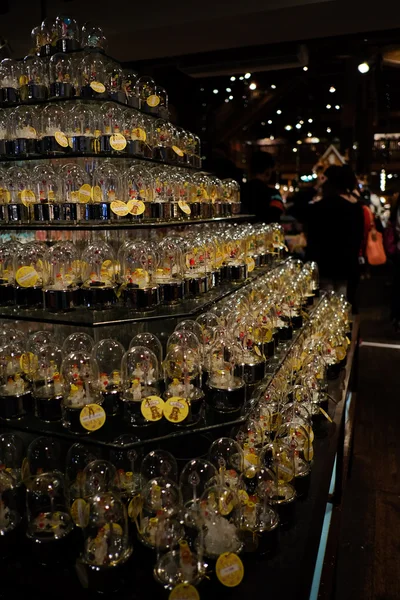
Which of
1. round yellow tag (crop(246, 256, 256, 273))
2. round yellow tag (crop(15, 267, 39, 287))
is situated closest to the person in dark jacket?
round yellow tag (crop(246, 256, 256, 273))

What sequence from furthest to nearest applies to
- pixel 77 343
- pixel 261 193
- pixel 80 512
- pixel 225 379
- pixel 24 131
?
1. pixel 261 193
2. pixel 24 131
3. pixel 77 343
4. pixel 225 379
5. pixel 80 512

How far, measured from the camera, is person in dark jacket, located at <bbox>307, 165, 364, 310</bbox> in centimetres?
434

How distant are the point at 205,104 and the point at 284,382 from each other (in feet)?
17.8

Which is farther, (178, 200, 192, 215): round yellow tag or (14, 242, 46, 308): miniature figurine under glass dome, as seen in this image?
(178, 200, 192, 215): round yellow tag

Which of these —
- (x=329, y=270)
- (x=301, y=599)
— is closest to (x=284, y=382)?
(x=301, y=599)

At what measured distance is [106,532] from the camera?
1.54 metres

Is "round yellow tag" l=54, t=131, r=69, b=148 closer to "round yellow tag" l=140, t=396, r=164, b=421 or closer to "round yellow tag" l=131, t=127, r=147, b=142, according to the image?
"round yellow tag" l=131, t=127, r=147, b=142

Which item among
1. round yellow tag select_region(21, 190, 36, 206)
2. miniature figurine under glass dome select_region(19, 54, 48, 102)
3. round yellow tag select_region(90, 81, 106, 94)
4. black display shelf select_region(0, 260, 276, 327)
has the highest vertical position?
miniature figurine under glass dome select_region(19, 54, 48, 102)

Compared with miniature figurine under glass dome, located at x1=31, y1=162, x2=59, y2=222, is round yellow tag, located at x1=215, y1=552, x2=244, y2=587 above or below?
below

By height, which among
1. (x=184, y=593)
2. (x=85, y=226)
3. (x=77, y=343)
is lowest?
(x=184, y=593)

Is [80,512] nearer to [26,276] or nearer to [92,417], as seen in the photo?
[92,417]

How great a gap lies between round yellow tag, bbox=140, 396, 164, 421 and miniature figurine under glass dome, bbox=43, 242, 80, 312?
0.44 metres

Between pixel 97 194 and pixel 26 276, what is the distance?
18.5 inches

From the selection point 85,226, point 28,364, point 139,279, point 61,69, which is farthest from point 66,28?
point 28,364
